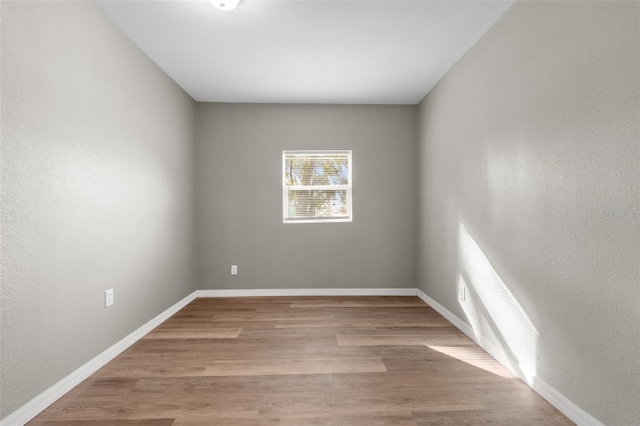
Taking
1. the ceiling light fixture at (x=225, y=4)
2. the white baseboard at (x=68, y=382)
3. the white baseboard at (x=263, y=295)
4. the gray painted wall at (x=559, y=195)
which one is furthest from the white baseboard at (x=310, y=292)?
the ceiling light fixture at (x=225, y=4)

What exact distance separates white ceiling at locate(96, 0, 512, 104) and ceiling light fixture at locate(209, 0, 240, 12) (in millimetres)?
85

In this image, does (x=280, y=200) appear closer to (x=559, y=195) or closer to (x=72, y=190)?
(x=72, y=190)

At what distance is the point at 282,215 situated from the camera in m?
4.22

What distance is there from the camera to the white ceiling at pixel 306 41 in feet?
7.47

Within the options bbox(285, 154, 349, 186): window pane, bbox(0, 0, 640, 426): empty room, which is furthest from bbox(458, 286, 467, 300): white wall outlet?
bbox(285, 154, 349, 186): window pane

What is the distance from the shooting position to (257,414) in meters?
1.72

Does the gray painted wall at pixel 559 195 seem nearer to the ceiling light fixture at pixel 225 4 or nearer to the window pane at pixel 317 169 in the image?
the window pane at pixel 317 169

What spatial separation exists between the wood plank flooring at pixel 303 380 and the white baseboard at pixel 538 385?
0.04m

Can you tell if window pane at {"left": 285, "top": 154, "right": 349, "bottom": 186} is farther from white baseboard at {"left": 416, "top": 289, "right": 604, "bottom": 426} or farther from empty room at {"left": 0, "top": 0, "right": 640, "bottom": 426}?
white baseboard at {"left": 416, "top": 289, "right": 604, "bottom": 426}

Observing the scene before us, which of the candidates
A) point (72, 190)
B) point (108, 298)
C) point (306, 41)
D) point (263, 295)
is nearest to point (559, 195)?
point (306, 41)

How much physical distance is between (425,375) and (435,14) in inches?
99.0

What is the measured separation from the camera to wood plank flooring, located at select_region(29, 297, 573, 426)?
1709 mm

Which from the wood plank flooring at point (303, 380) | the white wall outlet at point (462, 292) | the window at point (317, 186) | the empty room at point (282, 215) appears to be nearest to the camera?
the empty room at point (282, 215)

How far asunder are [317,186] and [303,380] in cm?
264
